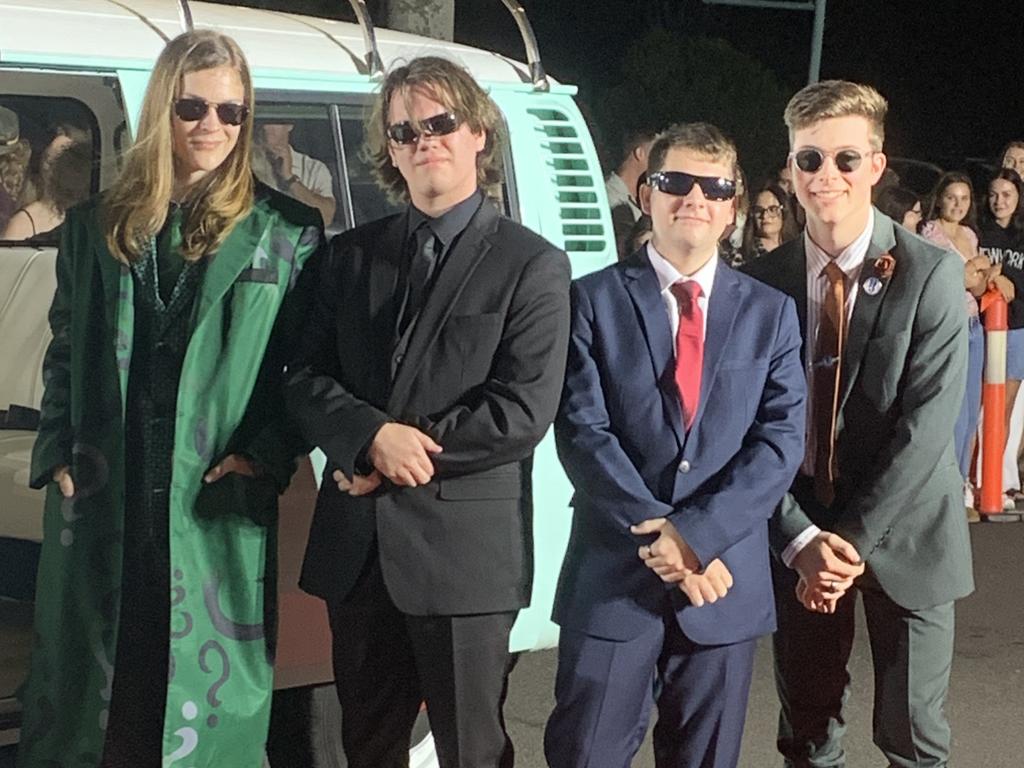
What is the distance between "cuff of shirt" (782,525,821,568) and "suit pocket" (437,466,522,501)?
28.3 inches

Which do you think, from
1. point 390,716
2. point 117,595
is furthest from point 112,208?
point 390,716

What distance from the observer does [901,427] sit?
360cm

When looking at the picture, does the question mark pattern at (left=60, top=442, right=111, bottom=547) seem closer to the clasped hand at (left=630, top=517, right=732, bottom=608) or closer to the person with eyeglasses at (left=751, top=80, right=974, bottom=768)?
the clasped hand at (left=630, top=517, right=732, bottom=608)

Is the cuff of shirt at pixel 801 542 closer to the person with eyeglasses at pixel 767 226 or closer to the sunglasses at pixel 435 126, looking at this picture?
the sunglasses at pixel 435 126

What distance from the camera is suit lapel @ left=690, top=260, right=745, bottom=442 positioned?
3.38 meters

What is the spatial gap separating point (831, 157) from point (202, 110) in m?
1.35

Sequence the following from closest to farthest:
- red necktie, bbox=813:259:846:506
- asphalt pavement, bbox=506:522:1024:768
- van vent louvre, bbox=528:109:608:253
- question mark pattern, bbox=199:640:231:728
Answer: question mark pattern, bbox=199:640:231:728 < red necktie, bbox=813:259:846:506 < van vent louvre, bbox=528:109:608:253 < asphalt pavement, bbox=506:522:1024:768

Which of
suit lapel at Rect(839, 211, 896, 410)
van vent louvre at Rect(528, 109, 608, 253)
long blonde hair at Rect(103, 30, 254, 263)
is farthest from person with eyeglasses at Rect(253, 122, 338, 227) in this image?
suit lapel at Rect(839, 211, 896, 410)

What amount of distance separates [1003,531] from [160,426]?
18.6 ft

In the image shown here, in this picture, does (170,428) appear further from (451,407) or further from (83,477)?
(451,407)

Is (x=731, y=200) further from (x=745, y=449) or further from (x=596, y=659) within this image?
(x=596, y=659)

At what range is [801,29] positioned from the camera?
3053 cm

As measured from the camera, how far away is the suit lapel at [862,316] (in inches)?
143

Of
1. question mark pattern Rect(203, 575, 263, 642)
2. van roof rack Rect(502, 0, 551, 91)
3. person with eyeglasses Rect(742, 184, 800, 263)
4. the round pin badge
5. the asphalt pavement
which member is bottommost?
the asphalt pavement
